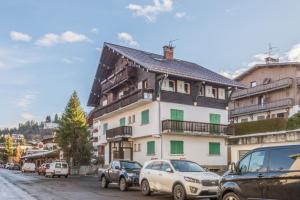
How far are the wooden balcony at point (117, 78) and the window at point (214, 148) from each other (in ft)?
33.6

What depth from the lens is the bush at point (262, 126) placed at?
1631 inches

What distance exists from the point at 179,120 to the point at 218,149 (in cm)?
674

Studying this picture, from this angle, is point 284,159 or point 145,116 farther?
point 145,116

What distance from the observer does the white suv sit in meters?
16.6

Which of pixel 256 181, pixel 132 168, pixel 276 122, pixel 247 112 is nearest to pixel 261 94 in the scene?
pixel 247 112

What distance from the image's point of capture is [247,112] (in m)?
59.8

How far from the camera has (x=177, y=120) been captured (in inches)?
1492

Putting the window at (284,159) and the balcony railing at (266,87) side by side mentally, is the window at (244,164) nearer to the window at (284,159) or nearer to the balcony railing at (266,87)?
the window at (284,159)

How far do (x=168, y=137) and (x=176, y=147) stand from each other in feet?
4.39

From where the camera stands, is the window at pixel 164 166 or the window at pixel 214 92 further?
the window at pixel 214 92

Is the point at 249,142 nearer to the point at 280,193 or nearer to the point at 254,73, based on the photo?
the point at 280,193

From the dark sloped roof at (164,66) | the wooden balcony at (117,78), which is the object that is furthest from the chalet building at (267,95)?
the wooden balcony at (117,78)

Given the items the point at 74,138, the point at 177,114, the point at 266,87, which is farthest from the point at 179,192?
the point at 74,138

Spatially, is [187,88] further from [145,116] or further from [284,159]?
[284,159]
